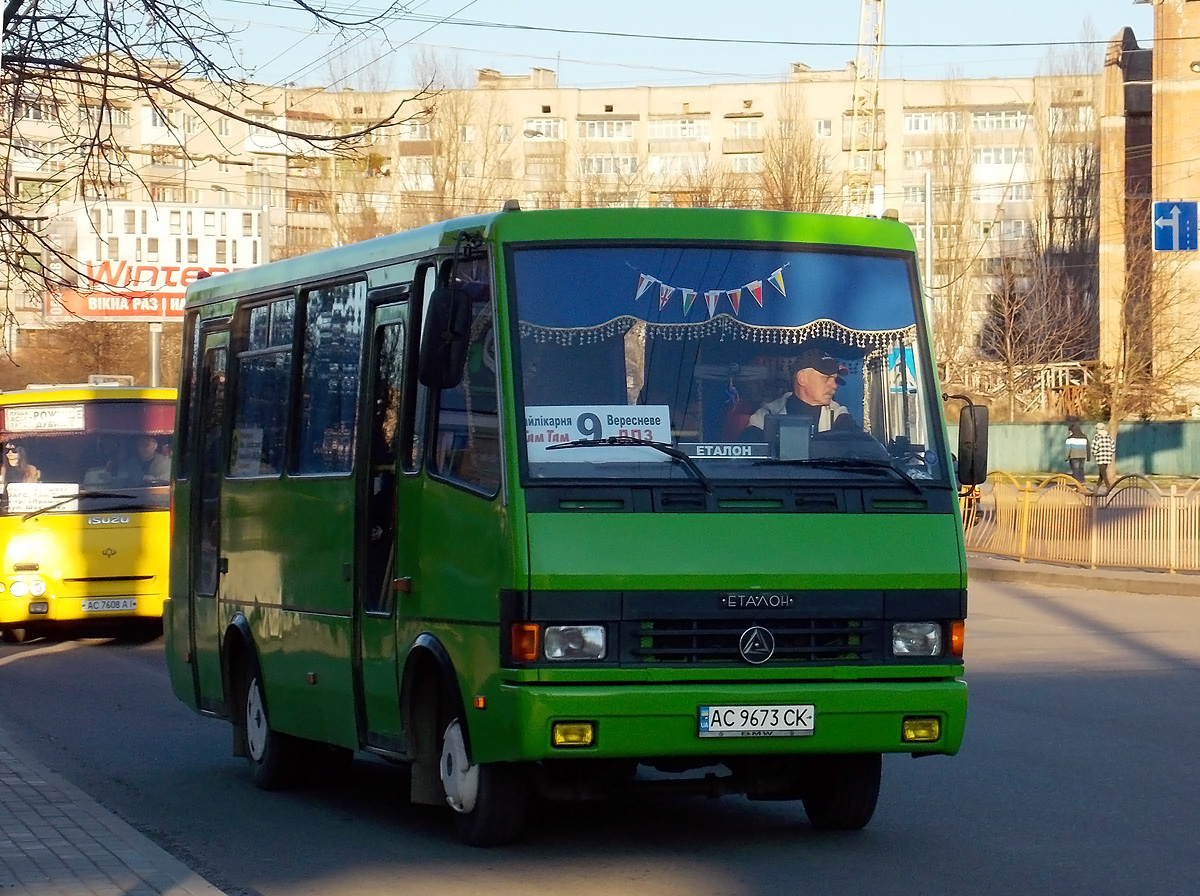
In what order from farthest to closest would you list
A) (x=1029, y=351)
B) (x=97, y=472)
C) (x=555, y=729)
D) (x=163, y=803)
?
(x=1029, y=351)
(x=97, y=472)
(x=163, y=803)
(x=555, y=729)

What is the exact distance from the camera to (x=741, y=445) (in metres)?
7.91

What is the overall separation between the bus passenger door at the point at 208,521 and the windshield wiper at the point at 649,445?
4195 millimetres

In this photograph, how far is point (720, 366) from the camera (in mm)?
8000

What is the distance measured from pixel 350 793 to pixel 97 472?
11.2 metres

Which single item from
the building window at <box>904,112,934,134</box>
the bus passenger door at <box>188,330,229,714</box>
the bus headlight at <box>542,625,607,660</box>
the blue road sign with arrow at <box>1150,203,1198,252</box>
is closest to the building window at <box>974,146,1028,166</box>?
the building window at <box>904,112,934,134</box>

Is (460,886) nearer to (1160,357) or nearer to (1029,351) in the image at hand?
(1160,357)

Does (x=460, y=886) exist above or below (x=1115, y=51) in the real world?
below

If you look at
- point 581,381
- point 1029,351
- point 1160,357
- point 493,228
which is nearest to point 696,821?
point 581,381

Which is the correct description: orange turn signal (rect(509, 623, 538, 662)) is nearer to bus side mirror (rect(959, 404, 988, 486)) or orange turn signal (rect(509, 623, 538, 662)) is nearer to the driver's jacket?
the driver's jacket

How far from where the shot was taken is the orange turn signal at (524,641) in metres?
7.43

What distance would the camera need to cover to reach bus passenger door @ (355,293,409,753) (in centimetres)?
870

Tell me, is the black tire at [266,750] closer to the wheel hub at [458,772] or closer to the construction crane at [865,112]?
the wheel hub at [458,772]

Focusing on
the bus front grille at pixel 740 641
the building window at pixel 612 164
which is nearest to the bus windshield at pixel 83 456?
the bus front grille at pixel 740 641

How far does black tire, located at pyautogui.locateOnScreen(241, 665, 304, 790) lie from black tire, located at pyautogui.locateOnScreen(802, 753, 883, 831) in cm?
317
